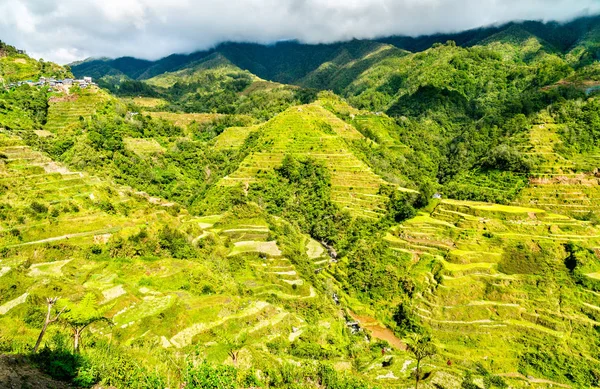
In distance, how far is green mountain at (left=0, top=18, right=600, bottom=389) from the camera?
18344 millimetres

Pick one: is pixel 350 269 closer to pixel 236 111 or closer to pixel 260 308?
pixel 260 308

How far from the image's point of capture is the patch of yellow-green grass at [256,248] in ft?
113

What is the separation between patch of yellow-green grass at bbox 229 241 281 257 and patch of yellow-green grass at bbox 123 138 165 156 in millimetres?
33595

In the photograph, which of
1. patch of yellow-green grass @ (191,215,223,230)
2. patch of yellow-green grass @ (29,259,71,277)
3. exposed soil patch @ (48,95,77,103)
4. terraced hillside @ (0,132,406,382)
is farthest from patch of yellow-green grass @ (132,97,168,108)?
patch of yellow-green grass @ (29,259,71,277)

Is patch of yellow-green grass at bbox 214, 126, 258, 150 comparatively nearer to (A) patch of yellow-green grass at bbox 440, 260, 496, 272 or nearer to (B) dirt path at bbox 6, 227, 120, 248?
(B) dirt path at bbox 6, 227, 120, 248

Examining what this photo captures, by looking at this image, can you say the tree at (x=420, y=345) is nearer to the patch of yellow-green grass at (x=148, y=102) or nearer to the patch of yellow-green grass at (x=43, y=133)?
the patch of yellow-green grass at (x=43, y=133)

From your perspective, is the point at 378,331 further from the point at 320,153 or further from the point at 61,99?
the point at 61,99

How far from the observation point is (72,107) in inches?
2493

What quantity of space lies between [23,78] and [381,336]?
3141 inches

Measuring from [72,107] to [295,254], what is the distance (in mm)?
50854

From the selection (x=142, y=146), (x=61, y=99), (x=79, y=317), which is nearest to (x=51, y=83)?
(x=61, y=99)

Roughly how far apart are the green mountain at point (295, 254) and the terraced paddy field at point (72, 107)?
1.44 feet

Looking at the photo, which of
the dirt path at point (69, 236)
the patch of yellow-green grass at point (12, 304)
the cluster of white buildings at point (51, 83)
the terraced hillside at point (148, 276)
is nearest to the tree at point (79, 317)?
the terraced hillside at point (148, 276)

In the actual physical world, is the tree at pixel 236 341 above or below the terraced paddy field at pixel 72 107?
below
